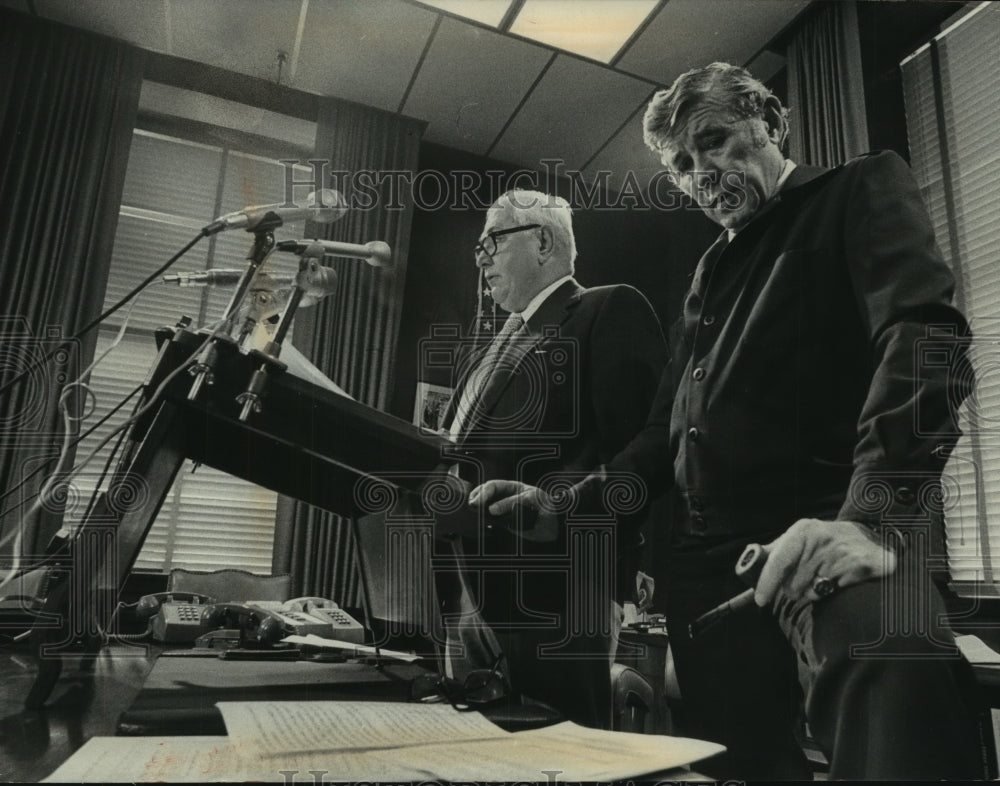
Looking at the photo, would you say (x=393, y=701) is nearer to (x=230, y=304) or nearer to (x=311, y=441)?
(x=311, y=441)

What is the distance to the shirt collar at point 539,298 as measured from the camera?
1044 millimetres

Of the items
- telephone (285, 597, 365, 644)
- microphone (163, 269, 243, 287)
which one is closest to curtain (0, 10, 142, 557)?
microphone (163, 269, 243, 287)

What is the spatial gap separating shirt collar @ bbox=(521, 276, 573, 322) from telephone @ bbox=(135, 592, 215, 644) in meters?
0.61

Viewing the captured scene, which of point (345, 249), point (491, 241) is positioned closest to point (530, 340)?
point (491, 241)

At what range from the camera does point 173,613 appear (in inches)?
36.9

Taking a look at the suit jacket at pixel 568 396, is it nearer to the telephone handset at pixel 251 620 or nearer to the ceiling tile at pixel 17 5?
the telephone handset at pixel 251 620

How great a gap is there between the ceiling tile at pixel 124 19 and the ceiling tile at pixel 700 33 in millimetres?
746

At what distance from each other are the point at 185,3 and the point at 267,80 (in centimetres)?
17

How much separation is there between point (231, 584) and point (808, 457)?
0.79 metres

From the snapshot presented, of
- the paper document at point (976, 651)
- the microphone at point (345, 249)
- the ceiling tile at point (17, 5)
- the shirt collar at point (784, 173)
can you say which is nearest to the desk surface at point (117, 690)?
the paper document at point (976, 651)

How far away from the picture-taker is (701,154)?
3.33 feet

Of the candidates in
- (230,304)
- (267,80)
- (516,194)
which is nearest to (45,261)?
(230,304)

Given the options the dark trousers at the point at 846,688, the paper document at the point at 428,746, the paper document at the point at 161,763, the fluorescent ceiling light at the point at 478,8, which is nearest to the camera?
the paper document at the point at 161,763

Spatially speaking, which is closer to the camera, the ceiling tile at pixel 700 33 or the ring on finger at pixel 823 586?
the ring on finger at pixel 823 586
